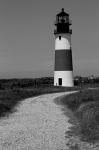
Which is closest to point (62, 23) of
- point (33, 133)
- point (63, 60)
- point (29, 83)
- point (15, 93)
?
point (63, 60)

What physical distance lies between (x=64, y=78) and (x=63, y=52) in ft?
11.9

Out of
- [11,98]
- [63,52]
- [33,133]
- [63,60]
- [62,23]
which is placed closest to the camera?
[33,133]

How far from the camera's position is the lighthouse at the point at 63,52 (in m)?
43.2

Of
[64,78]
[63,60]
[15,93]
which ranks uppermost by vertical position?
[63,60]

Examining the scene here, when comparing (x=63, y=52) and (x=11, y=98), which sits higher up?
(x=63, y=52)

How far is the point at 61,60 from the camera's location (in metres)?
43.1

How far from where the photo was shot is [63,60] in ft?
141

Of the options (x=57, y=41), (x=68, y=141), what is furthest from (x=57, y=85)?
(x=68, y=141)

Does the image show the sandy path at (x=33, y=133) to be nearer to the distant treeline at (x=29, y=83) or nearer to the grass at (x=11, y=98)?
the grass at (x=11, y=98)

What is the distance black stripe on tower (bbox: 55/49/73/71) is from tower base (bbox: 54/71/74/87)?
559 mm

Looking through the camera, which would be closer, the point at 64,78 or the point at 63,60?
the point at 63,60

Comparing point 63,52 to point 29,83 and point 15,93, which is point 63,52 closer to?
point 29,83

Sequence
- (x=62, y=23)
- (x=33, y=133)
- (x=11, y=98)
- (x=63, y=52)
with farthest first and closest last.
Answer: (x=62, y=23) → (x=63, y=52) → (x=11, y=98) → (x=33, y=133)

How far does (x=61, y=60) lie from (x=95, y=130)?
32473 millimetres
